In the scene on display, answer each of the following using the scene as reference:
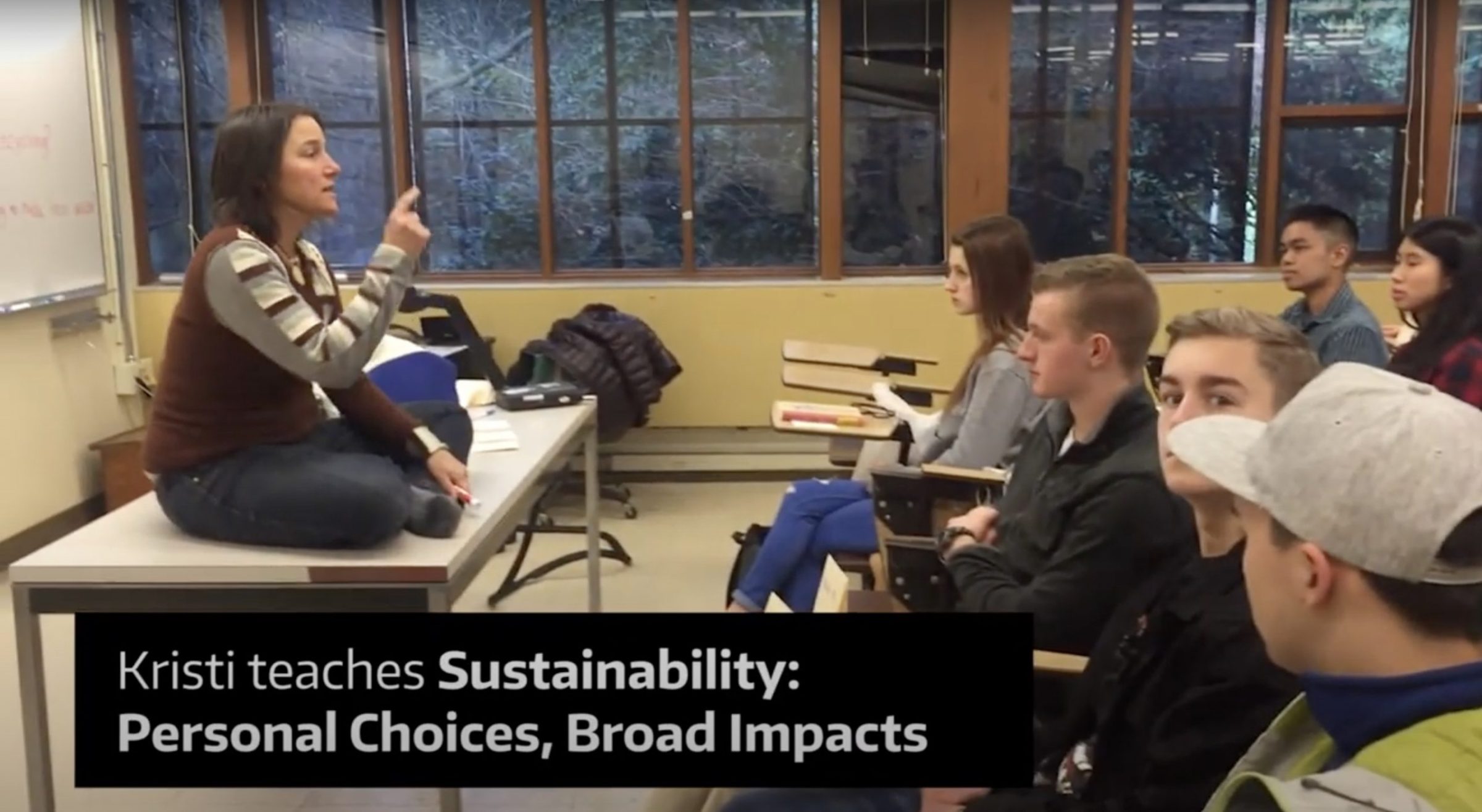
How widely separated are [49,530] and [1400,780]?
4342 millimetres

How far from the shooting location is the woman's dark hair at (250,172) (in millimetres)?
2064

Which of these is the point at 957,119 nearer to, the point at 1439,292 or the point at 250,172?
the point at 1439,292

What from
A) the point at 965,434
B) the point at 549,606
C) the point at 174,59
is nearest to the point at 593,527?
the point at 549,606

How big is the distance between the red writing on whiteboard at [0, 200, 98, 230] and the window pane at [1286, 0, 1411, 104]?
437 cm

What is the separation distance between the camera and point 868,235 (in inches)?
200

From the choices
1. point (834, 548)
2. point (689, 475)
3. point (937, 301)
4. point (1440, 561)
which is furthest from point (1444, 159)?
point (1440, 561)

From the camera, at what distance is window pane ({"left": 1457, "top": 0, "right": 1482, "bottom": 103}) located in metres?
4.79

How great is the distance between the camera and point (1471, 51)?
485 centimetres

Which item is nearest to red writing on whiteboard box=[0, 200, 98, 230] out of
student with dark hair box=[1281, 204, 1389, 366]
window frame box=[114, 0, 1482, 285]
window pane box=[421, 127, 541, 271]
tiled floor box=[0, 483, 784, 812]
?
window frame box=[114, 0, 1482, 285]

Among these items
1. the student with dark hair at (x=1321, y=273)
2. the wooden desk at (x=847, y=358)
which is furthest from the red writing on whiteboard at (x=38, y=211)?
the student with dark hair at (x=1321, y=273)

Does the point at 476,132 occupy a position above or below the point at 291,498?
above

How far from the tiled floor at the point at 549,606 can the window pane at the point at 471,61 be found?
61.6 inches

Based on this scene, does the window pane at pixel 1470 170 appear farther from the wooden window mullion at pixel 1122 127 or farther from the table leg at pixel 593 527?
the table leg at pixel 593 527

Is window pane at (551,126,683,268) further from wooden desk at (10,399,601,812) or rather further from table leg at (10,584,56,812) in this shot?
table leg at (10,584,56,812)
